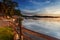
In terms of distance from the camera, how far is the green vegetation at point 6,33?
1.82m

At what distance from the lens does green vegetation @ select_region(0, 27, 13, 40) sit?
71.6 inches

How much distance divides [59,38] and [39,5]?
43cm

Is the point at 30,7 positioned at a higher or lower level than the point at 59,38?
higher

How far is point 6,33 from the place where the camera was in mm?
1832

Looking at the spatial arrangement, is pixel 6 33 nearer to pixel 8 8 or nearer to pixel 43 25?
pixel 8 8

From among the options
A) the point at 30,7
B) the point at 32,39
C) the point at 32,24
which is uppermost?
the point at 30,7

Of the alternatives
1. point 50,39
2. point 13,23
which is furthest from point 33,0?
point 50,39

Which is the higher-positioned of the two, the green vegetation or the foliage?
the foliage

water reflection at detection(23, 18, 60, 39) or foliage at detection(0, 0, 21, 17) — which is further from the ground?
foliage at detection(0, 0, 21, 17)

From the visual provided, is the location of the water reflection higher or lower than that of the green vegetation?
higher

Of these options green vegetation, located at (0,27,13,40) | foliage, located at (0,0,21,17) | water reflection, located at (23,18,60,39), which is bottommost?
green vegetation, located at (0,27,13,40)

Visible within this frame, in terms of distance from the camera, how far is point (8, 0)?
1834 millimetres

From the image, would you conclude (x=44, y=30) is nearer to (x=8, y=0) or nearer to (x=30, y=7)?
(x=30, y=7)

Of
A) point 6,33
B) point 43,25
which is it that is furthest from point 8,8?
point 43,25
